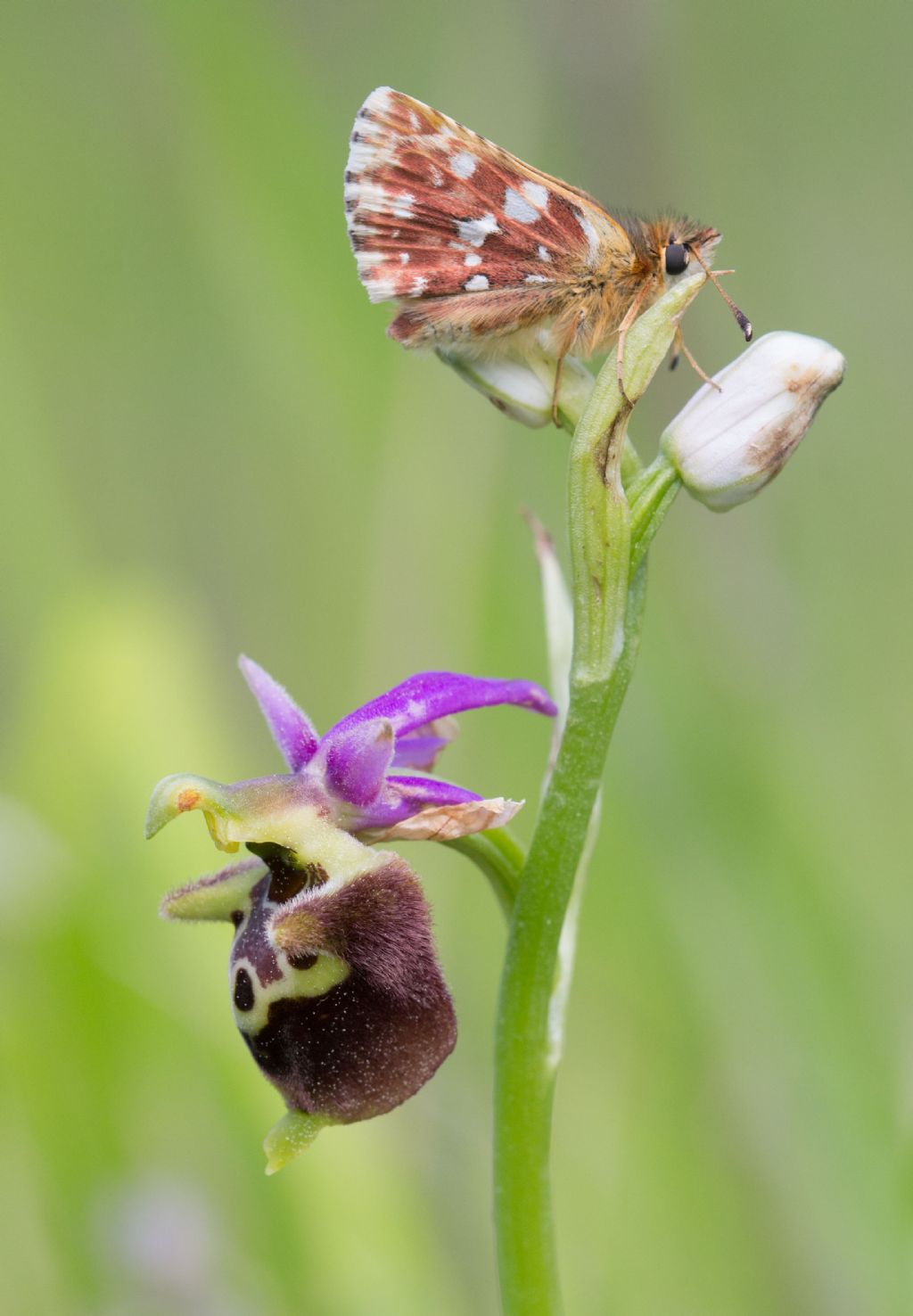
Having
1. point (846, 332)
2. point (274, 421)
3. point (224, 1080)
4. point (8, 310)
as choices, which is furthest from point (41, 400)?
point (224, 1080)

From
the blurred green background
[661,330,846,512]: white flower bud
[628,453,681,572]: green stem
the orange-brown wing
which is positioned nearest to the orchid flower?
[628,453,681,572]: green stem

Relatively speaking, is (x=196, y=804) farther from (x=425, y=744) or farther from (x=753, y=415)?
(x=753, y=415)

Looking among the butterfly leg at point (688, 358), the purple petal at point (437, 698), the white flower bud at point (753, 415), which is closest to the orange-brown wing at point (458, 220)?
the butterfly leg at point (688, 358)

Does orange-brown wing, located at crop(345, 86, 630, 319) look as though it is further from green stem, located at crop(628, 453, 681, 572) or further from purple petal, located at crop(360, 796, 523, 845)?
purple petal, located at crop(360, 796, 523, 845)

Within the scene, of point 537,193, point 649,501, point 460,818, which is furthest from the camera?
point 537,193

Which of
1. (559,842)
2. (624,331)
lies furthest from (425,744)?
(624,331)

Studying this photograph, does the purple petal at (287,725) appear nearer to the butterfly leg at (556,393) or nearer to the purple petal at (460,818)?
the purple petal at (460,818)

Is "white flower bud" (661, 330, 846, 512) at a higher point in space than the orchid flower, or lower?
higher
